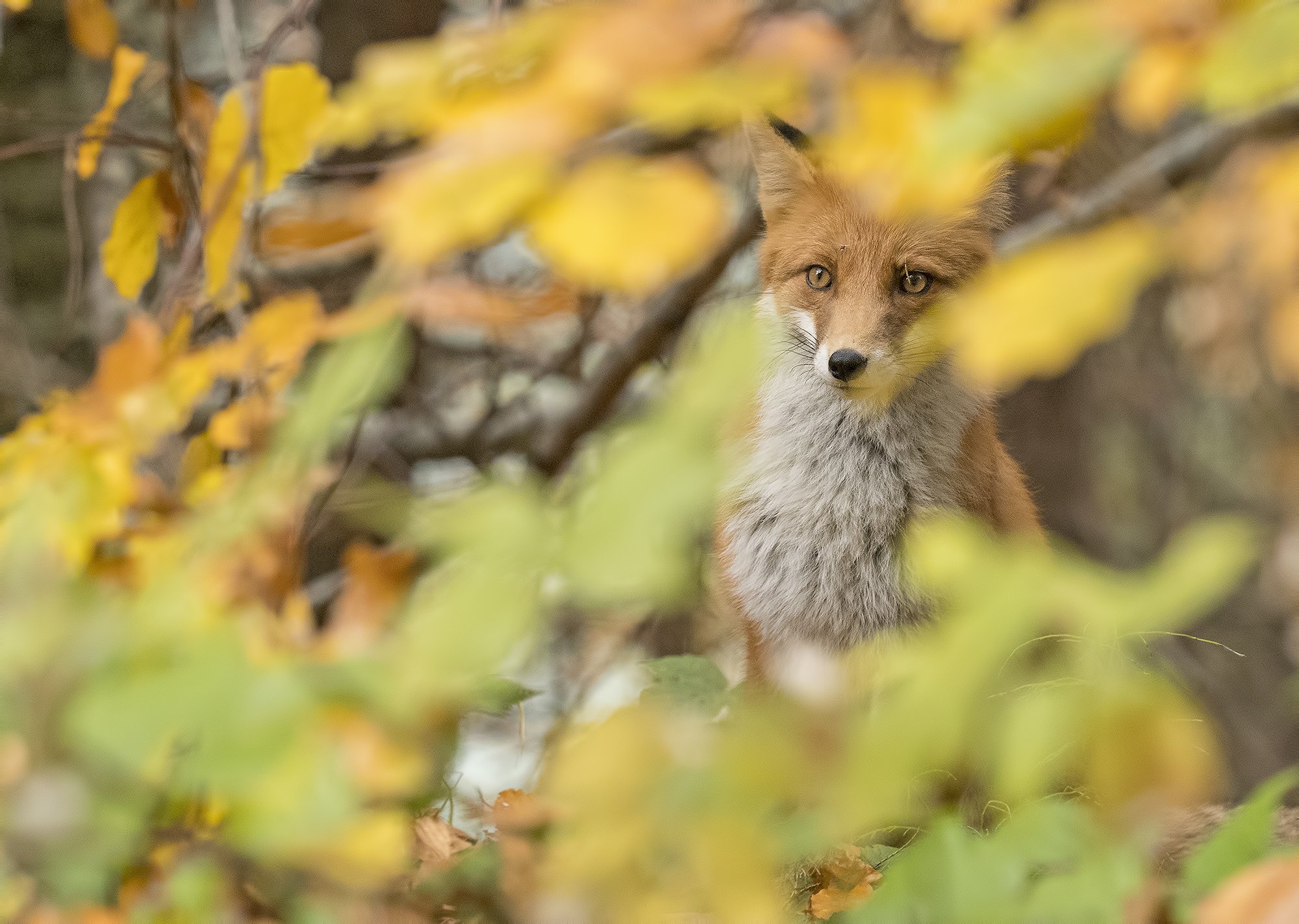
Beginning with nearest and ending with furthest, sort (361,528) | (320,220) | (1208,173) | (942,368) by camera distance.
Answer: (320,220), (942,368), (361,528), (1208,173)

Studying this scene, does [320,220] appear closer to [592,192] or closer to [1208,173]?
[592,192]

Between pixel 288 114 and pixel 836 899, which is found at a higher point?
pixel 288 114

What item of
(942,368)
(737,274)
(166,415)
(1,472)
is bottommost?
(737,274)

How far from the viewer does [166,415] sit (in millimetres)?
1814

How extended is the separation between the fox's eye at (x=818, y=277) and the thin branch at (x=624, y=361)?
3.44ft

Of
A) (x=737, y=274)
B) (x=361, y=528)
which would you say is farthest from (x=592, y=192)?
(x=737, y=274)

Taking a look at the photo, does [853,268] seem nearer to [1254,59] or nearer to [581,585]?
[1254,59]

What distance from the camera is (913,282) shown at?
8.71 ft

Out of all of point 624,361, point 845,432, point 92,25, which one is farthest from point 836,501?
point 92,25

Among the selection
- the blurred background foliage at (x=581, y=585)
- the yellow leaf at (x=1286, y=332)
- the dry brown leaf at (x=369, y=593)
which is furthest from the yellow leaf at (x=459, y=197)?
the yellow leaf at (x=1286, y=332)

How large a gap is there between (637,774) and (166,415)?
131cm

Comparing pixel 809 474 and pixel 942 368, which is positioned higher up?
pixel 942 368

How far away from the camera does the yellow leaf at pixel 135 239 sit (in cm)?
197

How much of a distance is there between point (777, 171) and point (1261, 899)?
2.43 meters
